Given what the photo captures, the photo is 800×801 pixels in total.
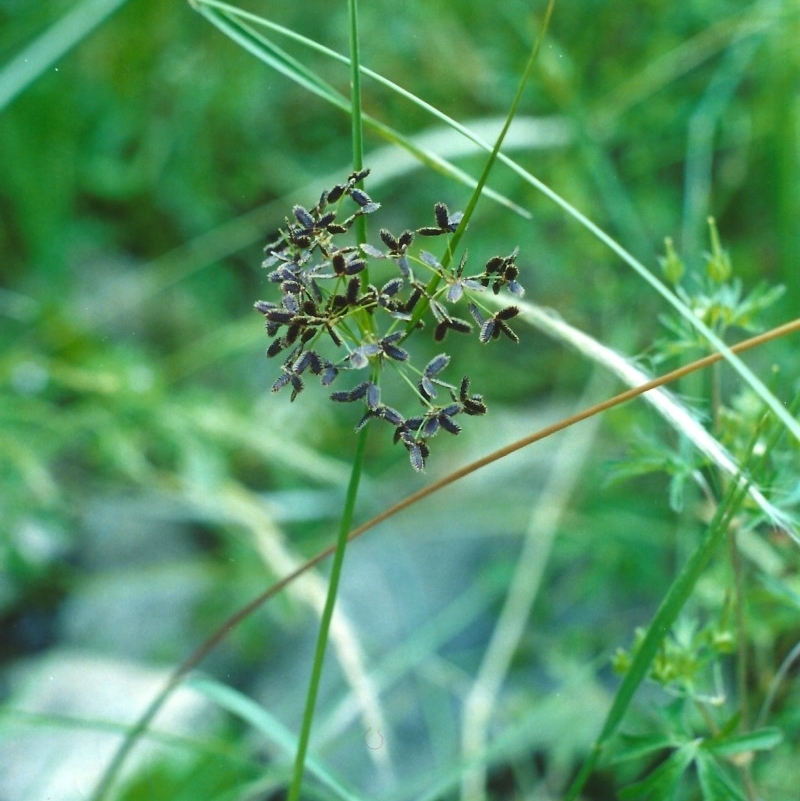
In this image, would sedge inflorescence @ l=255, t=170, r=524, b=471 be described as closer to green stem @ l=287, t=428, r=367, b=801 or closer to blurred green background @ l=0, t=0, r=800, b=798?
green stem @ l=287, t=428, r=367, b=801

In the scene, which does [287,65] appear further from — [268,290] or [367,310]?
[268,290]

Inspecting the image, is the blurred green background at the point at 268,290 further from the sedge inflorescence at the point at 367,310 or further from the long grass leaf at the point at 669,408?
the sedge inflorescence at the point at 367,310

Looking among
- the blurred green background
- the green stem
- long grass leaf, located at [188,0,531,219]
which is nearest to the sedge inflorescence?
the green stem

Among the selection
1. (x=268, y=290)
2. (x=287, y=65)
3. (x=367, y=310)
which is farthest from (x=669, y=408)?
(x=268, y=290)

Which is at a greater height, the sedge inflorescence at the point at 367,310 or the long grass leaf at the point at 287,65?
the long grass leaf at the point at 287,65

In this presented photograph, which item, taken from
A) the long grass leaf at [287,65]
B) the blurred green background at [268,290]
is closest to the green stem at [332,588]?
the long grass leaf at [287,65]

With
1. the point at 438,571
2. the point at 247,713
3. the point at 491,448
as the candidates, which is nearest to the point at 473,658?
the point at 438,571

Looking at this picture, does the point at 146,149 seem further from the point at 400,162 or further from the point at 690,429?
the point at 690,429

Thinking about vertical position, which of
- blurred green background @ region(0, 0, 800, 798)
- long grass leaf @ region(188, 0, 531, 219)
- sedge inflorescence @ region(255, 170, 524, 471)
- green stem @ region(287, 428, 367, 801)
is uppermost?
blurred green background @ region(0, 0, 800, 798)
